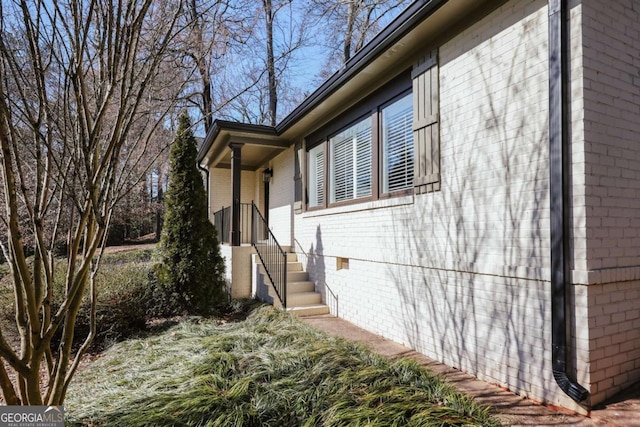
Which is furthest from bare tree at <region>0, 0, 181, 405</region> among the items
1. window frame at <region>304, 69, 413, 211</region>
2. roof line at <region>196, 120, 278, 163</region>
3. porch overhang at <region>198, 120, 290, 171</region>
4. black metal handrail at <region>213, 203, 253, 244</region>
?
black metal handrail at <region>213, 203, 253, 244</region>

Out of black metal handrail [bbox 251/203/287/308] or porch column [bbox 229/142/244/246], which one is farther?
porch column [bbox 229/142/244/246]

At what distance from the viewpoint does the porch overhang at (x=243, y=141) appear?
744cm

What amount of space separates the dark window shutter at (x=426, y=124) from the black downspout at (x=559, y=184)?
1.29m

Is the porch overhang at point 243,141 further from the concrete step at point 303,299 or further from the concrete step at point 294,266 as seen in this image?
the concrete step at point 303,299

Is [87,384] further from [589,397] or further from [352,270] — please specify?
[589,397]

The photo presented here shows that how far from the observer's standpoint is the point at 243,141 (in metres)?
7.73

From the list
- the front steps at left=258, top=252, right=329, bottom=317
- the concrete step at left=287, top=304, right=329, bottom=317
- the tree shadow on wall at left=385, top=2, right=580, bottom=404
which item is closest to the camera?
the tree shadow on wall at left=385, top=2, right=580, bottom=404

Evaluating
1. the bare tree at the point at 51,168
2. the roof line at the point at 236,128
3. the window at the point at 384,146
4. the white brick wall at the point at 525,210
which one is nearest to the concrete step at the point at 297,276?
the window at the point at 384,146

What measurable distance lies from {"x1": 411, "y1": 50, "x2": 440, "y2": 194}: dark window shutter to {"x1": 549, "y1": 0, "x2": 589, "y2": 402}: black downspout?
4.22ft

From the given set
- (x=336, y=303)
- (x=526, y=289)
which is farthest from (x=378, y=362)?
(x=336, y=303)

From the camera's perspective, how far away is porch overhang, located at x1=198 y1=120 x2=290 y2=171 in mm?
7439

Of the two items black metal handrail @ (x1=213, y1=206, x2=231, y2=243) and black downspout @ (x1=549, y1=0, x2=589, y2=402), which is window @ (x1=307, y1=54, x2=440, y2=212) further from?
black metal handrail @ (x1=213, y1=206, x2=231, y2=243)

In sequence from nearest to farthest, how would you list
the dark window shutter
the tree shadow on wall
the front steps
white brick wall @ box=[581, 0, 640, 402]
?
white brick wall @ box=[581, 0, 640, 402]
the tree shadow on wall
the dark window shutter
the front steps

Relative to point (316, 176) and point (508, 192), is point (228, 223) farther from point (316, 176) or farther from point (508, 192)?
point (508, 192)
